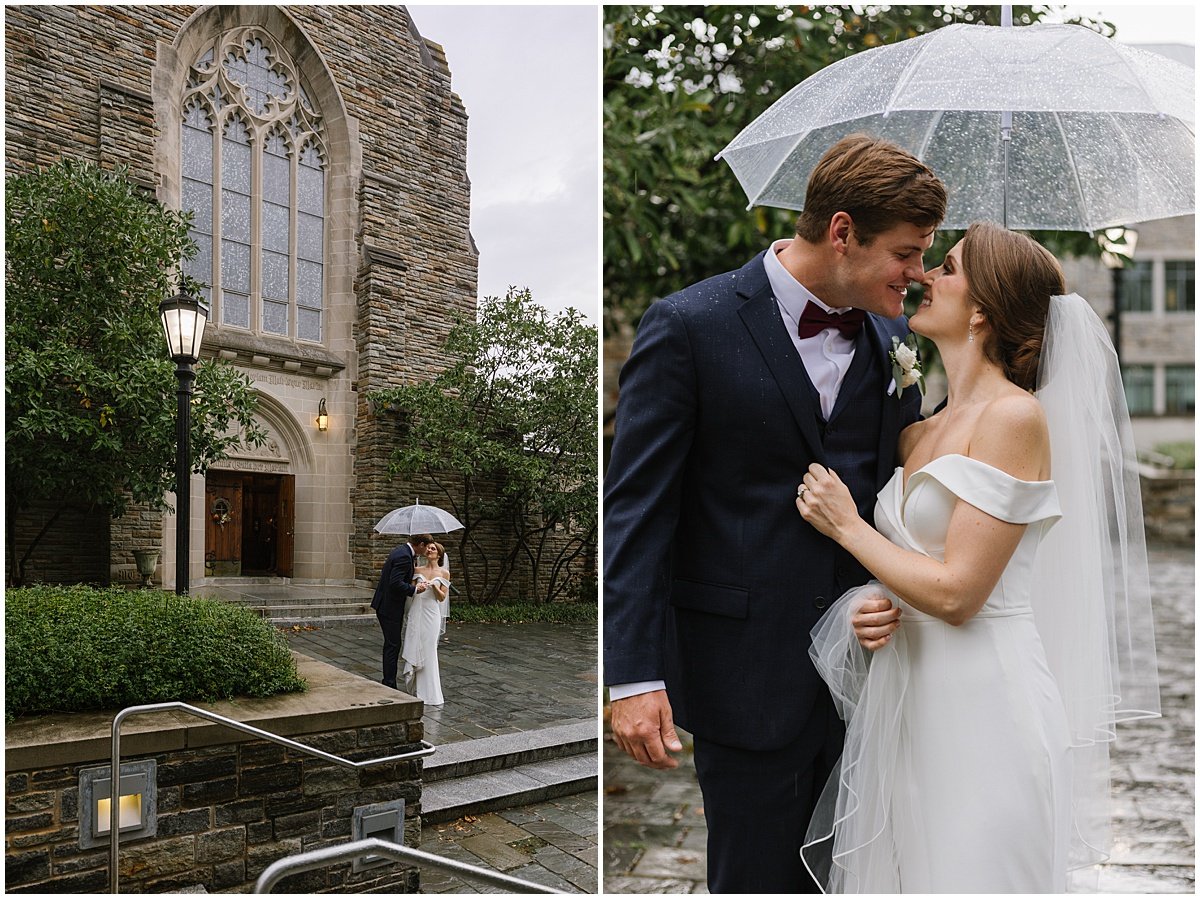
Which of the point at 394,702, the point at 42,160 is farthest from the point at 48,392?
the point at 394,702

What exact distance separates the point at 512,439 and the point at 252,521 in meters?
0.91

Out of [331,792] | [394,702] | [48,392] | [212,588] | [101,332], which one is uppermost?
[101,332]

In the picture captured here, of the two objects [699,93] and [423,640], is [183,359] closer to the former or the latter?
[423,640]

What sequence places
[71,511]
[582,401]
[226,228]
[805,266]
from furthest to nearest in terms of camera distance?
[582,401], [226,228], [71,511], [805,266]

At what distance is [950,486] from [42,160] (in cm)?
281

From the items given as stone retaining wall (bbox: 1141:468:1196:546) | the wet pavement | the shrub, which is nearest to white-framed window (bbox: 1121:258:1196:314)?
the shrub

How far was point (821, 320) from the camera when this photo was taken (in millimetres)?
1921

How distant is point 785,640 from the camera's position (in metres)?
1.86

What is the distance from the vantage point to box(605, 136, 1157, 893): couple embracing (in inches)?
70.1

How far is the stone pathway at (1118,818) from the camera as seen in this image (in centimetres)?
323

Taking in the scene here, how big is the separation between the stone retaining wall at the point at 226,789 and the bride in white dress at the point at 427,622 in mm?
118

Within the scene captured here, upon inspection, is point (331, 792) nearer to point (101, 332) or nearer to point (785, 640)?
point (101, 332)

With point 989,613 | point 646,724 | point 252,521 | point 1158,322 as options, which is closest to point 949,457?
point 989,613

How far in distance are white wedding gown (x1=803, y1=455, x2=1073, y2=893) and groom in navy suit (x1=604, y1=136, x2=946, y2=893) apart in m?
0.06
